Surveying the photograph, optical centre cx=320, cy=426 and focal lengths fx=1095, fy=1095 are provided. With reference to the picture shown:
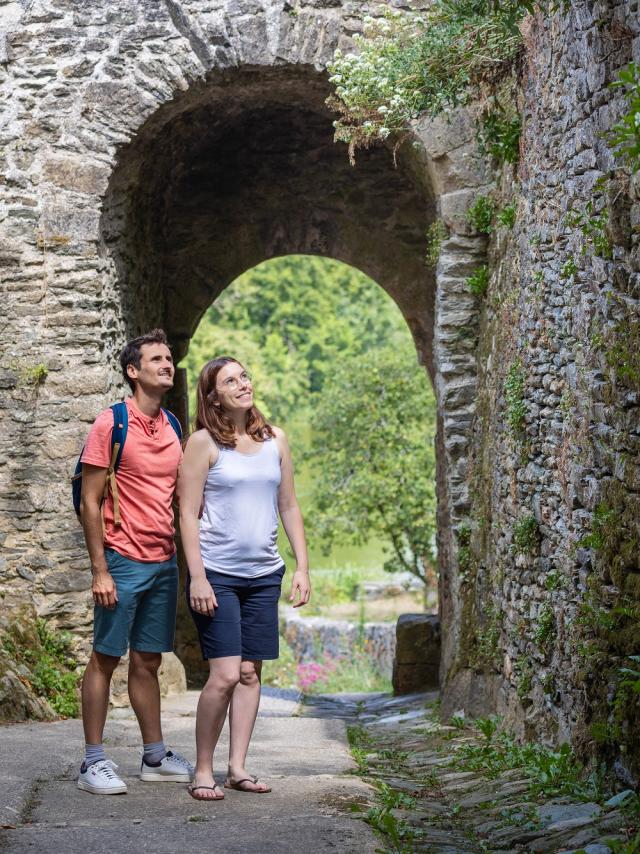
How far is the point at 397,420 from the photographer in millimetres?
13852

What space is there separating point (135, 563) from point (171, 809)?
85 centimetres

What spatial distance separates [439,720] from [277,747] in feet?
5.22

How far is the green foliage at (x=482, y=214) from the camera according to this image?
6.40 meters

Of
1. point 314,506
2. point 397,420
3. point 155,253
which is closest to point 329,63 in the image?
point 155,253

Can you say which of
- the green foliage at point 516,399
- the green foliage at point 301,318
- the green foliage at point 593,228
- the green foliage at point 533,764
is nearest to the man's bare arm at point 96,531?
the green foliage at point 533,764

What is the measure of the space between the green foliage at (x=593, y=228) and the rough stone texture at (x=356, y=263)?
2.1 inches

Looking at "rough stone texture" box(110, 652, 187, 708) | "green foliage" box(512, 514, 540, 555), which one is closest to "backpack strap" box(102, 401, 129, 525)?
"green foliage" box(512, 514, 540, 555)

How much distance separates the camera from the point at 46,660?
251 inches

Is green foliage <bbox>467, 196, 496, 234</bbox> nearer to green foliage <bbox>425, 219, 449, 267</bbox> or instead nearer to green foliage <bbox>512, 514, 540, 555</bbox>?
green foliage <bbox>425, 219, 449, 267</bbox>

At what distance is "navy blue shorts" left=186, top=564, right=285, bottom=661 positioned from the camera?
11.8 ft

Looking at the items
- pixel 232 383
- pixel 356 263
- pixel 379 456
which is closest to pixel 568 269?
pixel 232 383

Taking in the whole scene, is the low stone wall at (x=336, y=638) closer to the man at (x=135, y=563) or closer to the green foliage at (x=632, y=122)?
the man at (x=135, y=563)

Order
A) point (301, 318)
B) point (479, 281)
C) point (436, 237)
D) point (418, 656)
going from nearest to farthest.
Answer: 1. point (479, 281)
2. point (436, 237)
3. point (418, 656)
4. point (301, 318)

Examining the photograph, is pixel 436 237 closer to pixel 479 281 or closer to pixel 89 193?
pixel 479 281
